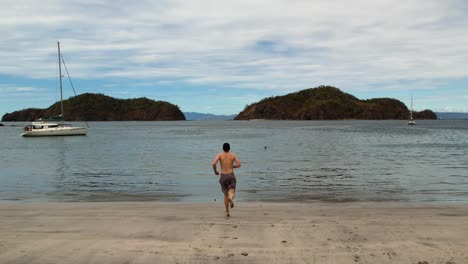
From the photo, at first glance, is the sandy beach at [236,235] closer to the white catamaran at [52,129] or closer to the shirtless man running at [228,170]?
the shirtless man running at [228,170]

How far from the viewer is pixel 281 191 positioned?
61.5 feet

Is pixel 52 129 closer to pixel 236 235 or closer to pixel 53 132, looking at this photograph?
pixel 53 132

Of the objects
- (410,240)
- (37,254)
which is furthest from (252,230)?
(37,254)

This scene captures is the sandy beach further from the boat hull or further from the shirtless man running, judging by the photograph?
the boat hull

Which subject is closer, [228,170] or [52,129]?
[228,170]

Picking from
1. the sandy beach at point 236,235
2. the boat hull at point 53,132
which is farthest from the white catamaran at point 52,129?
the sandy beach at point 236,235

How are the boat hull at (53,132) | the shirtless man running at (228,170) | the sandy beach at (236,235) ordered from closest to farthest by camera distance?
the sandy beach at (236,235), the shirtless man running at (228,170), the boat hull at (53,132)

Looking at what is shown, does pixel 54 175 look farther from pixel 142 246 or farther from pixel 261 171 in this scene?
pixel 142 246

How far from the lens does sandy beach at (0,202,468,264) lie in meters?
7.77

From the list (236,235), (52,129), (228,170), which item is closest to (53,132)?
(52,129)

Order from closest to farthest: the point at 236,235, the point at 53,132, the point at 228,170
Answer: the point at 236,235
the point at 228,170
the point at 53,132

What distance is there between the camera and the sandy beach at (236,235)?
25.5 feet

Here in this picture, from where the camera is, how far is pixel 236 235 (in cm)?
925

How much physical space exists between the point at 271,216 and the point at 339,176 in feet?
44.3
